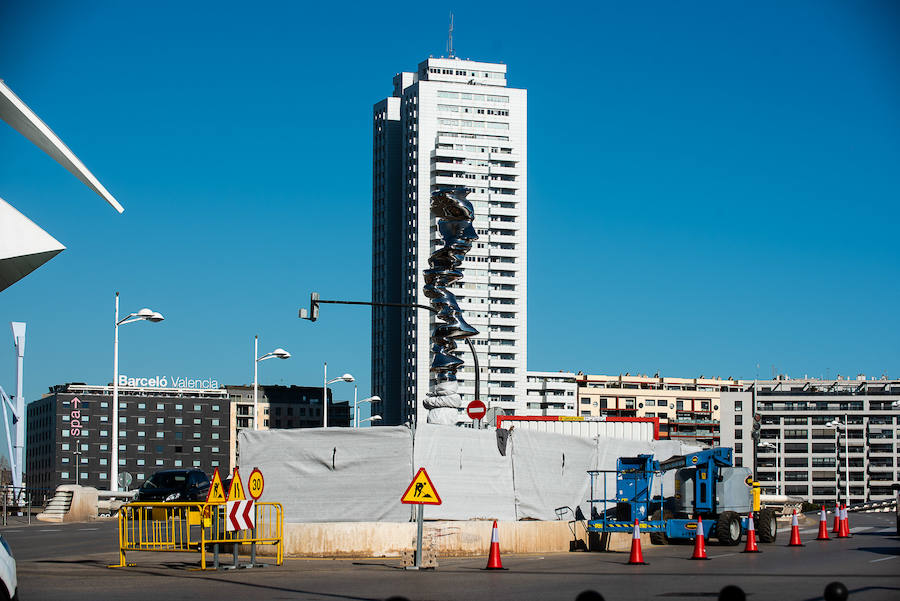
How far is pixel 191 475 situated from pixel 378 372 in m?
148

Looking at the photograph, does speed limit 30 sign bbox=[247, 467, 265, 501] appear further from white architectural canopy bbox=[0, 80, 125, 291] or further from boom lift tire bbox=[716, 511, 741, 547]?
boom lift tire bbox=[716, 511, 741, 547]

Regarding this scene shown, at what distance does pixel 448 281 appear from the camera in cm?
4041

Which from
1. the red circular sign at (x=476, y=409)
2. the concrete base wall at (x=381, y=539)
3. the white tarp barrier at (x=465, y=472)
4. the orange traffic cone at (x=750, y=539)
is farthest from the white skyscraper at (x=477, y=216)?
the concrete base wall at (x=381, y=539)

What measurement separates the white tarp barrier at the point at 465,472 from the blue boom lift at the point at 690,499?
2672mm

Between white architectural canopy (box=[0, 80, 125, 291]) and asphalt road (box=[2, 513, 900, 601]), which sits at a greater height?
white architectural canopy (box=[0, 80, 125, 291])

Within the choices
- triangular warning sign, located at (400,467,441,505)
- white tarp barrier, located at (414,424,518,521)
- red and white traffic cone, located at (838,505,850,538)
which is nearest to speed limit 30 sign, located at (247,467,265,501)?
triangular warning sign, located at (400,467,441,505)

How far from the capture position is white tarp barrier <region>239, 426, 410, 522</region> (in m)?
23.7

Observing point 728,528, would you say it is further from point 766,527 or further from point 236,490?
point 236,490

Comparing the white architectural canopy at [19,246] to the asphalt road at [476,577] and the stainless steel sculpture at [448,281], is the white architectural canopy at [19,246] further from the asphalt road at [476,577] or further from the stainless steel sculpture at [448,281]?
the stainless steel sculpture at [448,281]

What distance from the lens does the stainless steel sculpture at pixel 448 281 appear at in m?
38.3

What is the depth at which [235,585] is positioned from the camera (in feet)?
57.6

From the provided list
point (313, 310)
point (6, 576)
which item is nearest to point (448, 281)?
point (313, 310)

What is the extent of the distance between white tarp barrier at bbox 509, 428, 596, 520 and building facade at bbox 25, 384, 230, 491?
520 ft

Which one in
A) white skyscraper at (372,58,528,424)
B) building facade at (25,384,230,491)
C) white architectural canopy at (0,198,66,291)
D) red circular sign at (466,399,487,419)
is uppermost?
white skyscraper at (372,58,528,424)
